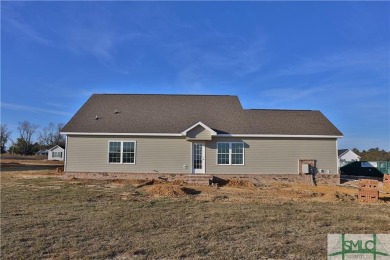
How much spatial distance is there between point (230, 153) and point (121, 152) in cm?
679

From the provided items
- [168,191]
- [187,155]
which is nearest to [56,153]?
[187,155]

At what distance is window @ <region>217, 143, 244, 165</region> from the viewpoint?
72.0 feet

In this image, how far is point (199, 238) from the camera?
739cm

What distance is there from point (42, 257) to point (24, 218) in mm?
3711

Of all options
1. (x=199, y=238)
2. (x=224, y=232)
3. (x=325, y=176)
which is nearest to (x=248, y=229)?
(x=224, y=232)

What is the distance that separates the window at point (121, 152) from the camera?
2200 centimetres

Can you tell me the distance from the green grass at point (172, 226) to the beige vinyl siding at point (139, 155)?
26.7 feet

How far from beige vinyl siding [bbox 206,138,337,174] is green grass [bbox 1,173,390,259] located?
8221 millimetres

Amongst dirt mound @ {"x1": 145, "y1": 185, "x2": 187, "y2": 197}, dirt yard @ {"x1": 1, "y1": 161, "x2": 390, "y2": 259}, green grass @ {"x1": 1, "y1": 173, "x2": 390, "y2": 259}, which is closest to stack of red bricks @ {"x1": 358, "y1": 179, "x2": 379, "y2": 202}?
dirt yard @ {"x1": 1, "y1": 161, "x2": 390, "y2": 259}

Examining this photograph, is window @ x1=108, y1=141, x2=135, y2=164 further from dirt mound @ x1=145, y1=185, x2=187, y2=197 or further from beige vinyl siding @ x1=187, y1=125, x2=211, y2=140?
dirt mound @ x1=145, y1=185, x2=187, y2=197

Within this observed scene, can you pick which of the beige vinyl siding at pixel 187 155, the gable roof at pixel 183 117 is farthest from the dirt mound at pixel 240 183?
the gable roof at pixel 183 117

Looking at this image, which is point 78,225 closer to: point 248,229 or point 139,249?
point 139,249

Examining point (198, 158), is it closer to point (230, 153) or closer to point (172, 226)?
point (230, 153)

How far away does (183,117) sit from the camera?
23.9 meters
